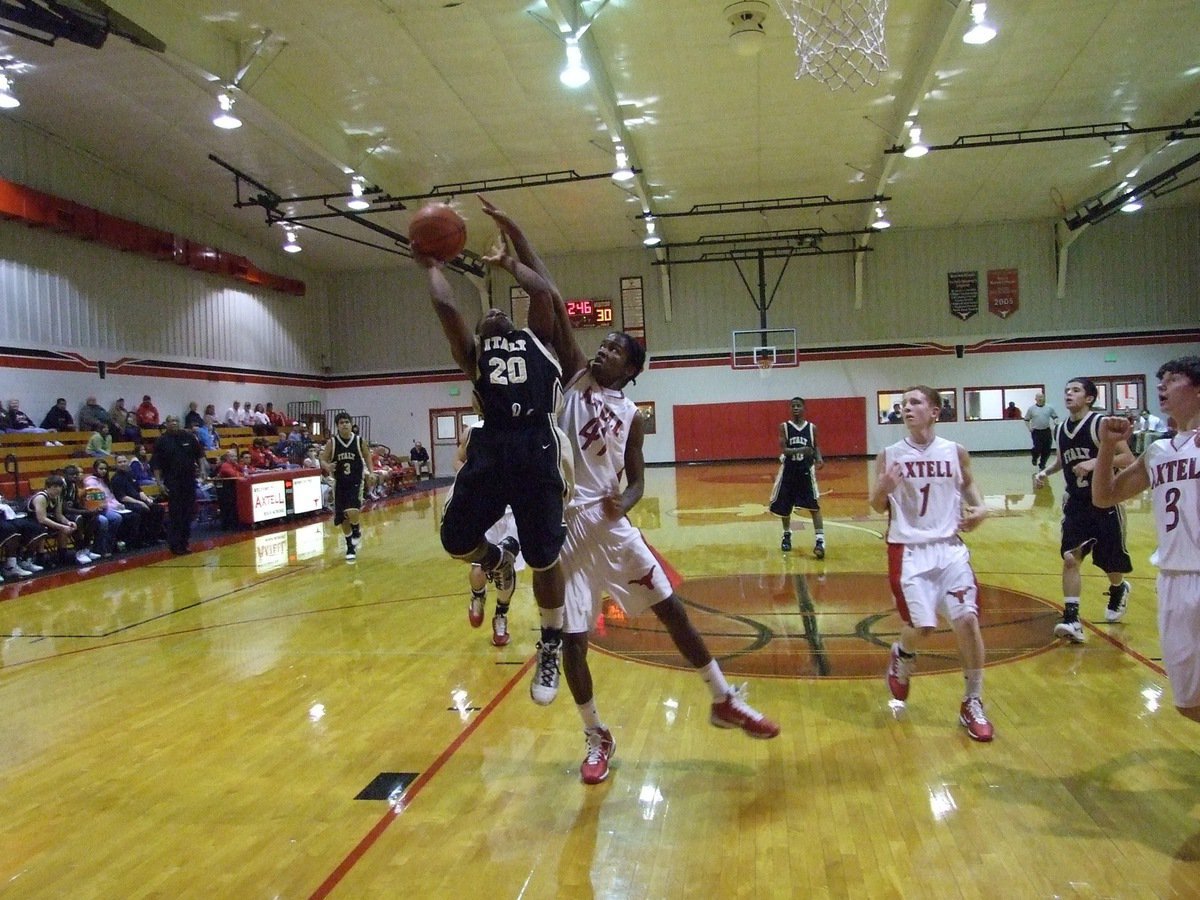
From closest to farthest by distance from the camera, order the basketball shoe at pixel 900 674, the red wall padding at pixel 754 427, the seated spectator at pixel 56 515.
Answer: the basketball shoe at pixel 900 674 → the seated spectator at pixel 56 515 → the red wall padding at pixel 754 427

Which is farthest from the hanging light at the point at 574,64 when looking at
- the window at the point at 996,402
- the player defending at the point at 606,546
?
the window at the point at 996,402

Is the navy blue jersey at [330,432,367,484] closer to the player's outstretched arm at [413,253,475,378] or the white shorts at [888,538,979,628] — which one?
the player's outstretched arm at [413,253,475,378]

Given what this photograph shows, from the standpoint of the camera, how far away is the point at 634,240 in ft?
79.0

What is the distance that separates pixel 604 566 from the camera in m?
3.50

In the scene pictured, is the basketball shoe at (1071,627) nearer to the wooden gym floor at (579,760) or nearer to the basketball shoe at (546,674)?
the wooden gym floor at (579,760)

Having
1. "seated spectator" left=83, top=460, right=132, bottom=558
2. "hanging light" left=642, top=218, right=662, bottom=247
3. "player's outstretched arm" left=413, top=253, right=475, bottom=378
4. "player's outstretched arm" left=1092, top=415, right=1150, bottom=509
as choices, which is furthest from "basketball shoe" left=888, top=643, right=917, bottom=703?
"hanging light" left=642, top=218, right=662, bottom=247

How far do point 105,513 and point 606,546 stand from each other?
32.4ft

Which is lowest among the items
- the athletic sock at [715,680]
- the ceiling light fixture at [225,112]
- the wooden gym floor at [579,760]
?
the wooden gym floor at [579,760]

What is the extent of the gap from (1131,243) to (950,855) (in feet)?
84.5

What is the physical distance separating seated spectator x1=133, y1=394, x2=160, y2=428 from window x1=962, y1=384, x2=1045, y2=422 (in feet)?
68.9

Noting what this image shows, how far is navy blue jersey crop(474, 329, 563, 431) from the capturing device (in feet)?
10.5

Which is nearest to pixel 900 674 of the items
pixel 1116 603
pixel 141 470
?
pixel 1116 603

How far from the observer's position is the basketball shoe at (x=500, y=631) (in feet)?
18.4

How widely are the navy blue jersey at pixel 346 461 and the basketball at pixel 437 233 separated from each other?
6.85m
